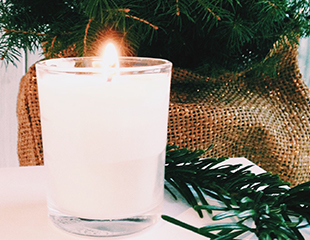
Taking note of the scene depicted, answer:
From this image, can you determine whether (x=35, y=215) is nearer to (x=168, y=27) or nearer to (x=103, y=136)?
(x=103, y=136)

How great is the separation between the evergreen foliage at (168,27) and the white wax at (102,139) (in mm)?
193

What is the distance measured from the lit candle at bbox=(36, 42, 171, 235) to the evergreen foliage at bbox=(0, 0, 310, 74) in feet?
0.63

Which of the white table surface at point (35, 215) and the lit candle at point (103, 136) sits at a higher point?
the lit candle at point (103, 136)

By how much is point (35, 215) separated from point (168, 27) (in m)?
0.36

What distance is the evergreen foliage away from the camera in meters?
0.46

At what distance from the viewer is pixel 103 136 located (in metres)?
0.23

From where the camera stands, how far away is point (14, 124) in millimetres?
1005

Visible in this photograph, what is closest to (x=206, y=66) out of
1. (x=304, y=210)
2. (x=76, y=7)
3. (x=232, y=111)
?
(x=232, y=111)

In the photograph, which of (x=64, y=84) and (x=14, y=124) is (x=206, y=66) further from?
(x=14, y=124)

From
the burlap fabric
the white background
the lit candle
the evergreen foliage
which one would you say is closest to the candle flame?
the lit candle

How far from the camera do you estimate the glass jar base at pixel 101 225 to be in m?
0.24

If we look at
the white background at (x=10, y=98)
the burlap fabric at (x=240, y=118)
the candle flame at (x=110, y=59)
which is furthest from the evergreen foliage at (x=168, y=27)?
the white background at (x=10, y=98)

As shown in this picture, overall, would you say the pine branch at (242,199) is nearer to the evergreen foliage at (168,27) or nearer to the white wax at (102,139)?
the white wax at (102,139)

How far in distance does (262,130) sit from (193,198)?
359 millimetres
